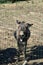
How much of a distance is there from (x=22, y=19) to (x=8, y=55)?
14.5ft

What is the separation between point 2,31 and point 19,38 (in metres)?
2.69

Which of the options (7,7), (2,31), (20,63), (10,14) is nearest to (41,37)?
(2,31)

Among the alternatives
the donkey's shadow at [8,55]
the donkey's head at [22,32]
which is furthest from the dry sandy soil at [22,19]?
the donkey's head at [22,32]

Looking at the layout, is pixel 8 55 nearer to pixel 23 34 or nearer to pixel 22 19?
pixel 23 34

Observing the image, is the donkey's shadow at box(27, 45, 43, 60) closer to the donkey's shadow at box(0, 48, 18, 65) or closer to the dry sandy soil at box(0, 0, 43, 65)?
the dry sandy soil at box(0, 0, 43, 65)

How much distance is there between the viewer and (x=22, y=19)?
1324 cm

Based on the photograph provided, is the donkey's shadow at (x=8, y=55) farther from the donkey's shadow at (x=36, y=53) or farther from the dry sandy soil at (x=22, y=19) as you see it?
the donkey's shadow at (x=36, y=53)

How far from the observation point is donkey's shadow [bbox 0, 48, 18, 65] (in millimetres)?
8598

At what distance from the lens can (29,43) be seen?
10070 mm

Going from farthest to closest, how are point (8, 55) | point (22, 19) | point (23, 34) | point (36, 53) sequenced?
point (22, 19), point (36, 53), point (8, 55), point (23, 34)

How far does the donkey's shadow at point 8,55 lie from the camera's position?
8.60 m

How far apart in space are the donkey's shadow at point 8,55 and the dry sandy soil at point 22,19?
283mm

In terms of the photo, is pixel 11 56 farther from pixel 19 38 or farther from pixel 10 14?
pixel 10 14

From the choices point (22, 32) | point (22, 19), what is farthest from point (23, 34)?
point (22, 19)
